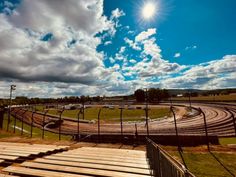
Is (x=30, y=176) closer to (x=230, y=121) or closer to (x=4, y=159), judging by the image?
(x=4, y=159)

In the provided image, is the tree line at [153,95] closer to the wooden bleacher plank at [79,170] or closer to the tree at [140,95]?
the tree at [140,95]

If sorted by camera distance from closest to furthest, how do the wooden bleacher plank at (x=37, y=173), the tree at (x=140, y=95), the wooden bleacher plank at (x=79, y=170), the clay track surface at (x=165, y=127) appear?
the wooden bleacher plank at (x=79, y=170), the wooden bleacher plank at (x=37, y=173), the clay track surface at (x=165, y=127), the tree at (x=140, y=95)

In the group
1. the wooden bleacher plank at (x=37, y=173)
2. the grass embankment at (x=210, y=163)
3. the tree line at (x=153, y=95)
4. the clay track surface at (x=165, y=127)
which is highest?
the tree line at (x=153, y=95)

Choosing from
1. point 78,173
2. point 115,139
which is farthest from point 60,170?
point 115,139

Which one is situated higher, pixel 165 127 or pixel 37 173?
pixel 37 173

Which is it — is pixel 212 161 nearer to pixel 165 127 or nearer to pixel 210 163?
pixel 210 163

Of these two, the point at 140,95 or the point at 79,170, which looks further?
the point at 140,95

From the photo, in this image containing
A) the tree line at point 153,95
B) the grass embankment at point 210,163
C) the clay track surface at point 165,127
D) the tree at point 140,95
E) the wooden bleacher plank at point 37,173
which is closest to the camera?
the wooden bleacher plank at point 37,173

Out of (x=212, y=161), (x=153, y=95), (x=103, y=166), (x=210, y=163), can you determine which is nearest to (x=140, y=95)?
(x=153, y=95)

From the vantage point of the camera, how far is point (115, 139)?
23672 millimetres

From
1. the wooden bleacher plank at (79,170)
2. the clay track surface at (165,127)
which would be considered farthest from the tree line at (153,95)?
the wooden bleacher plank at (79,170)

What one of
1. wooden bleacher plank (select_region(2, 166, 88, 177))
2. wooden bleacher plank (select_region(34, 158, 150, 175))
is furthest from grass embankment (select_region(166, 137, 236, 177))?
wooden bleacher plank (select_region(2, 166, 88, 177))

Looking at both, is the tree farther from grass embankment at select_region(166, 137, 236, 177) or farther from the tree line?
grass embankment at select_region(166, 137, 236, 177)

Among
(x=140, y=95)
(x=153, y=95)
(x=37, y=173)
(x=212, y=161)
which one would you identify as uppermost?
(x=140, y=95)
